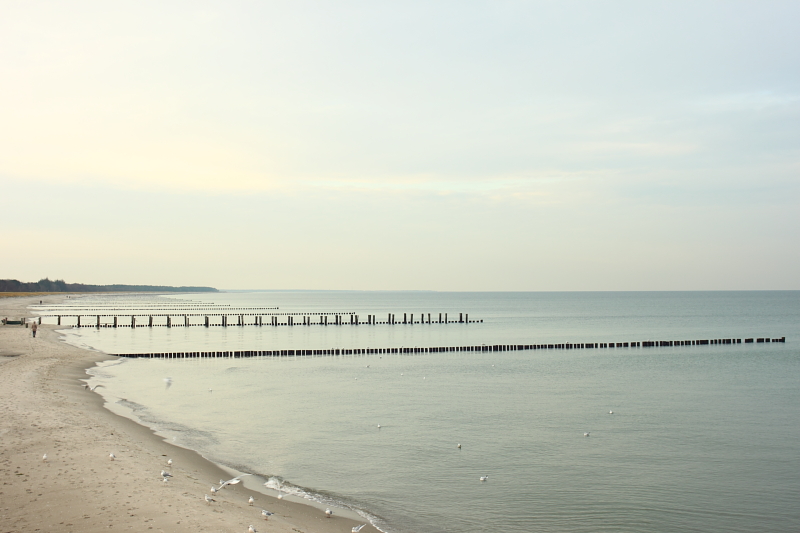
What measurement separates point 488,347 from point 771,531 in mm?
39421

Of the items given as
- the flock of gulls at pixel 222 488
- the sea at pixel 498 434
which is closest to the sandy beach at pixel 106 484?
the flock of gulls at pixel 222 488

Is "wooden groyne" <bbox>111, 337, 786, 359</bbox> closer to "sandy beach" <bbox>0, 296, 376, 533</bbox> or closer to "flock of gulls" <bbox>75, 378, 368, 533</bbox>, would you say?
"sandy beach" <bbox>0, 296, 376, 533</bbox>

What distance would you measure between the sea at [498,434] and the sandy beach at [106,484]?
1231mm

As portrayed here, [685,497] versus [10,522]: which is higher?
[10,522]

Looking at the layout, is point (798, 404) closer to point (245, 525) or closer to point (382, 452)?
point (382, 452)

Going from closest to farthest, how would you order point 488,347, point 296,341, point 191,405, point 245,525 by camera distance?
point 245,525 < point 191,405 < point 488,347 < point 296,341

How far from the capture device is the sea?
571 inches

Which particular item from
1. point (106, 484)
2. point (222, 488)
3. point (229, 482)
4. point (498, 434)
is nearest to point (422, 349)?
point (498, 434)

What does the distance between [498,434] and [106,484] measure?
1311 cm

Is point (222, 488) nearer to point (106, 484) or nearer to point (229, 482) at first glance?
point (229, 482)

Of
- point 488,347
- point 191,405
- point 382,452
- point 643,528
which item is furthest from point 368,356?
point 643,528

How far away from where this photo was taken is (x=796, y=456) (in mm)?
19453

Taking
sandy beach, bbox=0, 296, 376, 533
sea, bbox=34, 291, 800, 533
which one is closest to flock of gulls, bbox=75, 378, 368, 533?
sandy beach, bbox=0, 296, 376, 533

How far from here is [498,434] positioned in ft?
70.2
